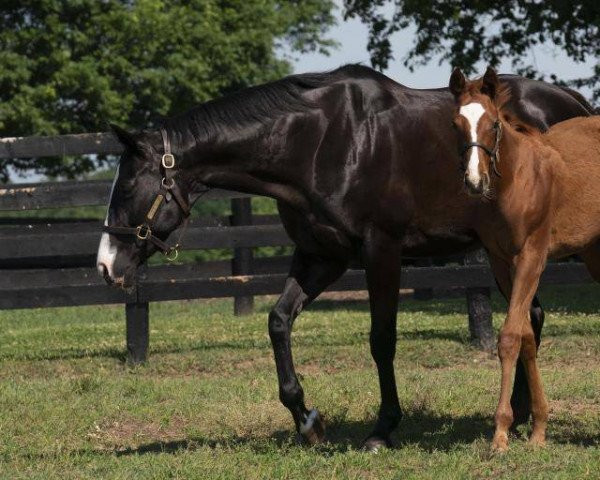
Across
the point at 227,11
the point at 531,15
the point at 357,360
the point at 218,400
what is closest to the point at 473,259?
the point at 357,360

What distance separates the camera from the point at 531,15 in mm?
17266

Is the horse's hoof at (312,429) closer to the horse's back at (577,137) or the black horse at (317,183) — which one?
the black horse at (317,183)

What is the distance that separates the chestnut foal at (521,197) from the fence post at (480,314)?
370 centimetres

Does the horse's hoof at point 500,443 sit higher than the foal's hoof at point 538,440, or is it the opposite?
the horse's hoof at point 500,443

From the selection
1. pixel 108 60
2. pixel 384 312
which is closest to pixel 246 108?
pixel 384 312

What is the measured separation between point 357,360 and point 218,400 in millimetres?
2244

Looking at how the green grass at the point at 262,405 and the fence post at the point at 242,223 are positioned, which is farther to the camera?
the fence post at the point at 242,223

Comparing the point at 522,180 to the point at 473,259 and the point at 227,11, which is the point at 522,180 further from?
the point at 227,11

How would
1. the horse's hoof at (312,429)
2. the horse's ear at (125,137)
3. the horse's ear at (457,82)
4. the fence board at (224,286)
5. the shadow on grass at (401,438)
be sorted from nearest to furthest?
the horse's ear at (457,82) < the horse's ear at (125,137) < the shadow on grass at (401,438) < the horse's hoof at (312,429) < the fence board at (224,286)

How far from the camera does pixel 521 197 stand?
6.23m

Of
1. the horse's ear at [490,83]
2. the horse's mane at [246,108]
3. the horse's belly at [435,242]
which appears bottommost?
the horse's belly at [435,242]

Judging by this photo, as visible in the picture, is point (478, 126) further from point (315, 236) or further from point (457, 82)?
point (315, 236)

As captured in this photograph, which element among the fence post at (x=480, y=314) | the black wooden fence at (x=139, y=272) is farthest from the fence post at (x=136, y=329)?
the fence post at (x=480, y=314)

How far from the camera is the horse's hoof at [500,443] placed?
595 centimetres
